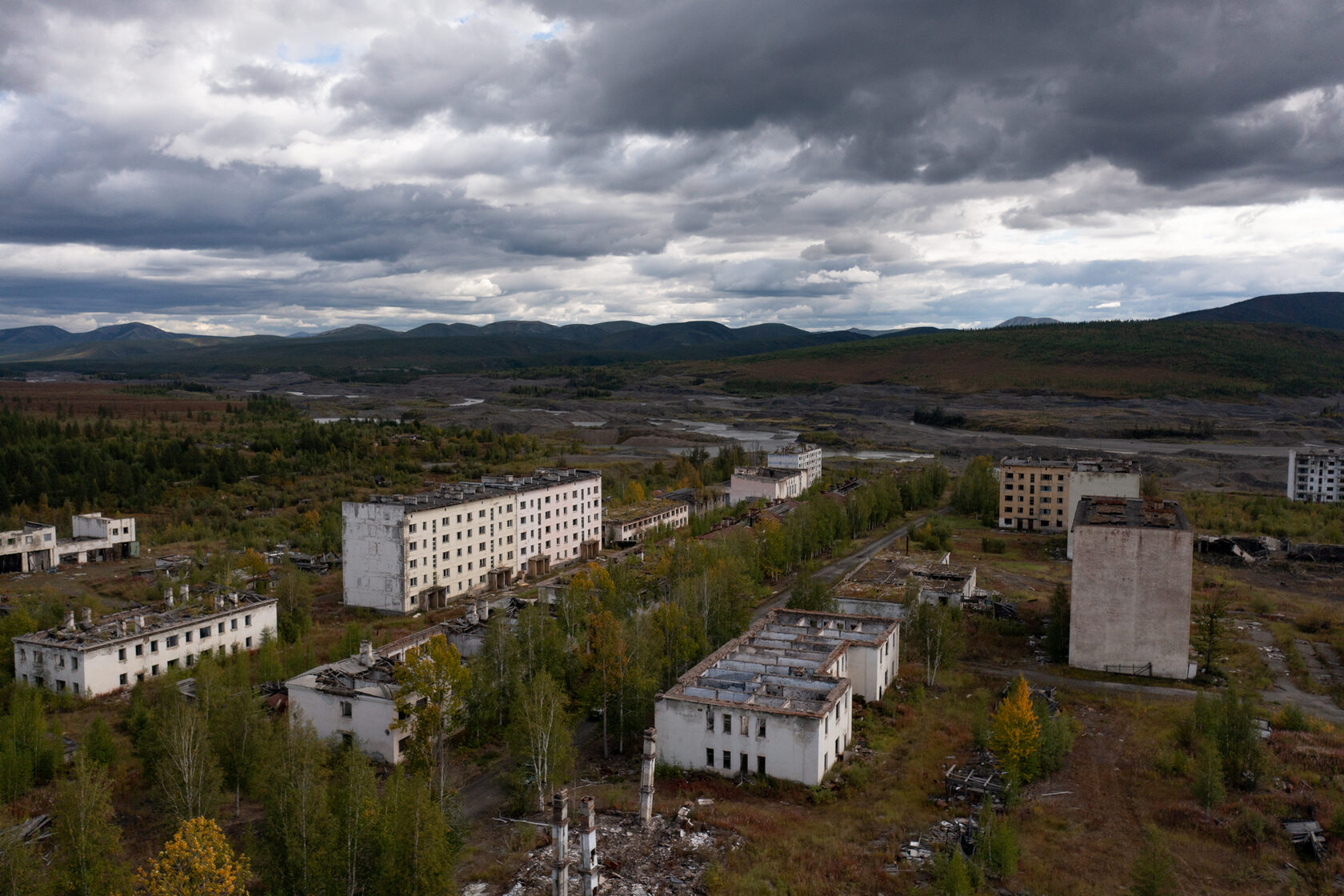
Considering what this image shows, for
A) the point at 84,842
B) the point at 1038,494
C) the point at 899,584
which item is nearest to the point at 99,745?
the point at 84,842

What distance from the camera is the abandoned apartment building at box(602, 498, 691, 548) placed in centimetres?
7206

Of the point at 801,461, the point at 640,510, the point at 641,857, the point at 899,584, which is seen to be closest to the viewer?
the point at 641,857

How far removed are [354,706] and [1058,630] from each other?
31.3 metres

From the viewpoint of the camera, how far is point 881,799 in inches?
1075

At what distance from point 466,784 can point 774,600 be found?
27.8 metres

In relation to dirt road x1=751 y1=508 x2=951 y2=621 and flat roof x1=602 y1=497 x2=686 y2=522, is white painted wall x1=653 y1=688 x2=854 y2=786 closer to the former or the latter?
dirt road x1=751 y1=508 x2=951 y2=621

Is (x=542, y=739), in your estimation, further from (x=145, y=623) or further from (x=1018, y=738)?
(x=145, y=623)

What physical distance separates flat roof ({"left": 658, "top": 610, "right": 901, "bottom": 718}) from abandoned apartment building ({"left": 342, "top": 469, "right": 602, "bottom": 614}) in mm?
22718

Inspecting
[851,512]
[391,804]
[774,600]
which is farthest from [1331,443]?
[391,804]

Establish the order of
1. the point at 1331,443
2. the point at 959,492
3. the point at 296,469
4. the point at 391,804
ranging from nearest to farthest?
the point at 391,804 → the point at 959,492 → the point at 296,469 → the point at 1331,443

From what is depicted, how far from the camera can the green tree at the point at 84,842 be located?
63.6 feet

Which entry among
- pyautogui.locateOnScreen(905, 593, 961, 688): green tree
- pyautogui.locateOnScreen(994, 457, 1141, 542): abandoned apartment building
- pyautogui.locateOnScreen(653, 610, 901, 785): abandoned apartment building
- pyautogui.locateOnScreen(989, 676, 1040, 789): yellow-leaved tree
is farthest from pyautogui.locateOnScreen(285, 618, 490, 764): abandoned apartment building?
pyautogui.locateOnScreen(994, 457, 1141, 542): abandoned apartment building

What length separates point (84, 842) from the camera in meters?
19.4

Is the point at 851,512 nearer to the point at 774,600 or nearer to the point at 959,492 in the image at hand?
the point at 959,492
